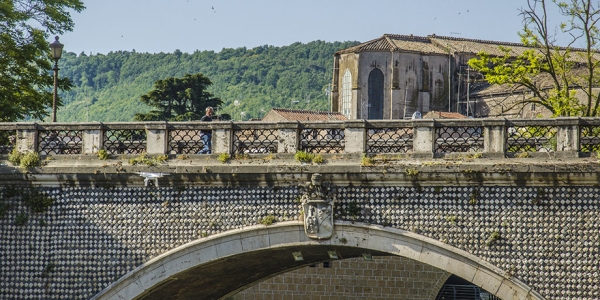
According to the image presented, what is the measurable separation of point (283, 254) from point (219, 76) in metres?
62.6

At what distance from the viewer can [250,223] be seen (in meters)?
17.3

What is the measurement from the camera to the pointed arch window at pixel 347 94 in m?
56.6

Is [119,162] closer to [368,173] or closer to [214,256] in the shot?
[214,256]

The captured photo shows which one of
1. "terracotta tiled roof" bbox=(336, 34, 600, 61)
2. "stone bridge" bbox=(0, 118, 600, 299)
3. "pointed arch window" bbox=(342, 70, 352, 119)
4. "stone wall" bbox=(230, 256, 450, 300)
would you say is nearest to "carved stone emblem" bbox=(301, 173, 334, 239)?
"stone bridge" bbox=(0, 118, 600, 299)

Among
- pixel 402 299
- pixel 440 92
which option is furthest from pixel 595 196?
pixel 440 92

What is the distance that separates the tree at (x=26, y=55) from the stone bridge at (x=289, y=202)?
644 centimetres

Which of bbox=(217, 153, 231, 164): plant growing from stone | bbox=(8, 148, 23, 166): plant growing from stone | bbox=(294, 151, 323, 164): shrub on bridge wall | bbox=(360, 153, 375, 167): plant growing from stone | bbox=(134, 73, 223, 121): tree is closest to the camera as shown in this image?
bbox=(360, 153, 375, 167): plant growing from stone

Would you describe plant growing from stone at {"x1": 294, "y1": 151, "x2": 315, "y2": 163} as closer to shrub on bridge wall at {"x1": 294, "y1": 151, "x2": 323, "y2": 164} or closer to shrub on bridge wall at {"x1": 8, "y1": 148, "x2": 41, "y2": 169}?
shrub on bridge wall at {"x1": 294, "y1": 151, "x2": 323, "y2": 164}

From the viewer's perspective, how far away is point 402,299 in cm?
2936

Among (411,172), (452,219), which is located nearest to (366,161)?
(411,172)

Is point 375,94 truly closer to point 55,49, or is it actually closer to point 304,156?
point 55,49

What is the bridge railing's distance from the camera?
54.0ft

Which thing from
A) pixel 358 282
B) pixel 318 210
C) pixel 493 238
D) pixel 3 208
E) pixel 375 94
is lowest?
pixel 358 282

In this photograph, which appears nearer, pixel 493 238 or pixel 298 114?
pixel 493 238
